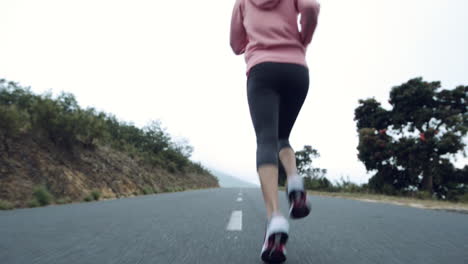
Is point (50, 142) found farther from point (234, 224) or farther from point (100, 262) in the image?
point (100, 262)

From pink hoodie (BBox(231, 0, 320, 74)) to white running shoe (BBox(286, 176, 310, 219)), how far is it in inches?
32.1

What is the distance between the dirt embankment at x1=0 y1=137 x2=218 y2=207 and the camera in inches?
300

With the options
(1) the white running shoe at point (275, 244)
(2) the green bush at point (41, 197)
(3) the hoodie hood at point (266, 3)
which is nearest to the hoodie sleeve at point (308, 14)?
(3) the hoodie hood at point (266, 3)

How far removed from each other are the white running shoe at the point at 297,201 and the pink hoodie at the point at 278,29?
816mm

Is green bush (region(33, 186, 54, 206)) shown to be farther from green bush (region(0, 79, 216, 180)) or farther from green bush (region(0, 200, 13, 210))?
green bush (region(0, 79, 216, 180))

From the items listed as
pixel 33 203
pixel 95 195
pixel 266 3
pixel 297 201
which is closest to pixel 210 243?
pixel 297 201

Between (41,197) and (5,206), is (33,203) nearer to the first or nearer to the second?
(41,197)

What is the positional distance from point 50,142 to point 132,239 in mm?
9690

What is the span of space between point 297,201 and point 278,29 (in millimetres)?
1130

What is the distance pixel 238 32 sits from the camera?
243 centimetres

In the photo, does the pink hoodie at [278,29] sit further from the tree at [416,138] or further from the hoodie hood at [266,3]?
the tree at [416,138]

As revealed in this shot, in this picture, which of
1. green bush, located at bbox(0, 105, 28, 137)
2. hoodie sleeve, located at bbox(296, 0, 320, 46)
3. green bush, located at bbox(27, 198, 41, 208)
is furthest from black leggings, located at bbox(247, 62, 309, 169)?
green bush, located at bbox(0, 105, 28, 137)

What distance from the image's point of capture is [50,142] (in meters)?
10.7

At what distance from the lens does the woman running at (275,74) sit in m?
2.05
